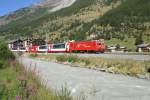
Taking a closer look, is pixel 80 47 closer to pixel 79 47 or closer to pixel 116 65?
pixel 79 47

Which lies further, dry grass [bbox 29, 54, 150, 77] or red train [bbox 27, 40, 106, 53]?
red train [bbox 27, 40, 106, 53]

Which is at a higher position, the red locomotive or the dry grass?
the red locomotive

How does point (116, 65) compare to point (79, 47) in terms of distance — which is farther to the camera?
point (79, 47)

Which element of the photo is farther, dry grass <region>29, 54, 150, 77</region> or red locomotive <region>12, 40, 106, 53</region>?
red locomotive <region>12, 40, 106, 53</region>

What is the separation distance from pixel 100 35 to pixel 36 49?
204 feet

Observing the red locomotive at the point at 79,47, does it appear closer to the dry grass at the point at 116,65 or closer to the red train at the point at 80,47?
the red train at the point at 80,47

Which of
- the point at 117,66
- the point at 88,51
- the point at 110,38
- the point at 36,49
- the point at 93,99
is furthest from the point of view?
the point at 110,38

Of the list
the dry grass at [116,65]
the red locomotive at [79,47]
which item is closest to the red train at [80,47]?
the red locomotive at [79,47]

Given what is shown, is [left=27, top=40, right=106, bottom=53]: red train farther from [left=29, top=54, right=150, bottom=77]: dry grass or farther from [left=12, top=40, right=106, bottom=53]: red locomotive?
[left=29, top=54, right=150, bottom=77]: dry grass

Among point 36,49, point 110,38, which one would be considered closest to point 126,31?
point 110,38

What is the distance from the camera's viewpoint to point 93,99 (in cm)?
1883

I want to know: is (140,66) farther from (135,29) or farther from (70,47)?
(135,29)

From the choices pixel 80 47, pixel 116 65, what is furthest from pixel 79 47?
pixel 116 65

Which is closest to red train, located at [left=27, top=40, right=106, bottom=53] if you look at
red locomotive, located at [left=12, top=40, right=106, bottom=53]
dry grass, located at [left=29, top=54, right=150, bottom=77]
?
red locomotive, located at [left=12, top=40, right=106, bottom=53]
